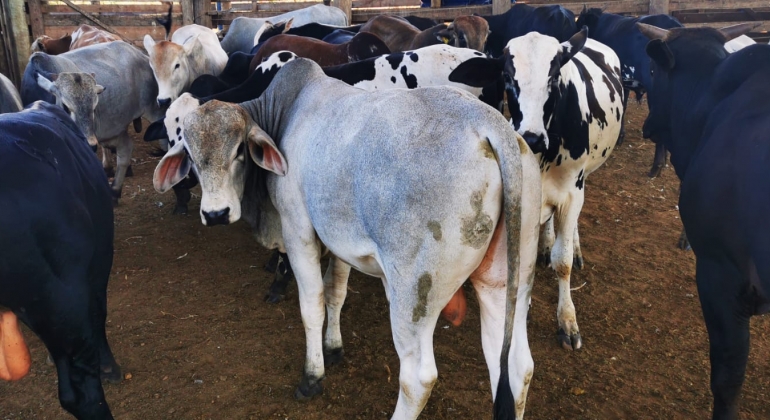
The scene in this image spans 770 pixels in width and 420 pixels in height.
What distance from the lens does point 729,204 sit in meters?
2.92

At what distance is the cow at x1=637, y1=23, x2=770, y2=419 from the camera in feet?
9.16

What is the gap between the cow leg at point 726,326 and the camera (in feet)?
9.92

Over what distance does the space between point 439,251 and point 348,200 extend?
578 millimetres

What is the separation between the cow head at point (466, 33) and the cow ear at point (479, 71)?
9.36 ft

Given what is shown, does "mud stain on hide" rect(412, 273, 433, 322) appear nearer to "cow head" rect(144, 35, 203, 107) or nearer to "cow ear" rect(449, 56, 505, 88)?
"cow ear" rect(449, 56, 505, 88)

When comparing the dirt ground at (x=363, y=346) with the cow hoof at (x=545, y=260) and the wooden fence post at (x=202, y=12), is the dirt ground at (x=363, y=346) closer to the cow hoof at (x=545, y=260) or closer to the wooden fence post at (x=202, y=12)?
the cow hoof at (x=545, y=260)

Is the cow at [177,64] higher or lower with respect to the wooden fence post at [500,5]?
lower

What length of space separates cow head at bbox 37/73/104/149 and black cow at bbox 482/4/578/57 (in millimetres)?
5146

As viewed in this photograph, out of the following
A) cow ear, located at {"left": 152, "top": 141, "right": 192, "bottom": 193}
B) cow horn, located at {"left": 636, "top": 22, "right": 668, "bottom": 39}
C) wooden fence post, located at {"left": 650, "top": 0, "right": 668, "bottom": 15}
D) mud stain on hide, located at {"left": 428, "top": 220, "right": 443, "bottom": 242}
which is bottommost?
cow ear, located at {"left": 152, "top": 141, "right": 192, "bottom": 193}

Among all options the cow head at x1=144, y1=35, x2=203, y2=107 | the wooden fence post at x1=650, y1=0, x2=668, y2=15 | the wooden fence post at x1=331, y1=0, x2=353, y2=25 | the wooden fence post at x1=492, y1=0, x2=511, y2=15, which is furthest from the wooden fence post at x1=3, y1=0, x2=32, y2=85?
the wooden fence post at x1=650, y1=0, x2=668, y2=15

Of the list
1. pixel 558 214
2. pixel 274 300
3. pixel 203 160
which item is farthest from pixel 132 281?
pixel 558 214

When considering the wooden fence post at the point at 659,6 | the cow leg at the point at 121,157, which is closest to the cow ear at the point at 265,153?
the cow leg at the point at 121,157

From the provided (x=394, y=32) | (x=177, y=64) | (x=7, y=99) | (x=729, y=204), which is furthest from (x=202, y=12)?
(x=729, y=204)

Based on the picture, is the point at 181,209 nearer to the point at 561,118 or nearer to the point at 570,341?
the point at 561,118
